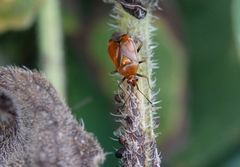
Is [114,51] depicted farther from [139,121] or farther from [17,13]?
[17,13]

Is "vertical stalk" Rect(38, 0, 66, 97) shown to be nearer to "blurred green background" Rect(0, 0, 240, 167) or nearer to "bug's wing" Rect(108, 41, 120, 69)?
"blurred green background" Rect(0, 0, 240, 167)

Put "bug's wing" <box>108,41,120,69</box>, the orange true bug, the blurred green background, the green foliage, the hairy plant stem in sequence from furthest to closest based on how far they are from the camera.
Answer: the blurred green background → the green foliage → "bug's wing" <box>108,41,120,69</box> → the orange true bug → the hairy plant stem

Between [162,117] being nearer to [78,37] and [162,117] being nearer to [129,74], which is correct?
[78,37]

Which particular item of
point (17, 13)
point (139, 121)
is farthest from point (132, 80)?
point (17, 13)

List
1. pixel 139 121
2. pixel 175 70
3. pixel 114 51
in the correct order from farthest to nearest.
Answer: pixel 175 70, pixel 114 51, pixel 139 121

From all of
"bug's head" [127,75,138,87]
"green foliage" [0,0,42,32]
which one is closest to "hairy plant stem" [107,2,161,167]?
"bug's head" [127,75,138,87]

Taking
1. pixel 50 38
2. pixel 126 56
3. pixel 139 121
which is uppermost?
pixel 50 38

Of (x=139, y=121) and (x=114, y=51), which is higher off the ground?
(x=114, y=51)
